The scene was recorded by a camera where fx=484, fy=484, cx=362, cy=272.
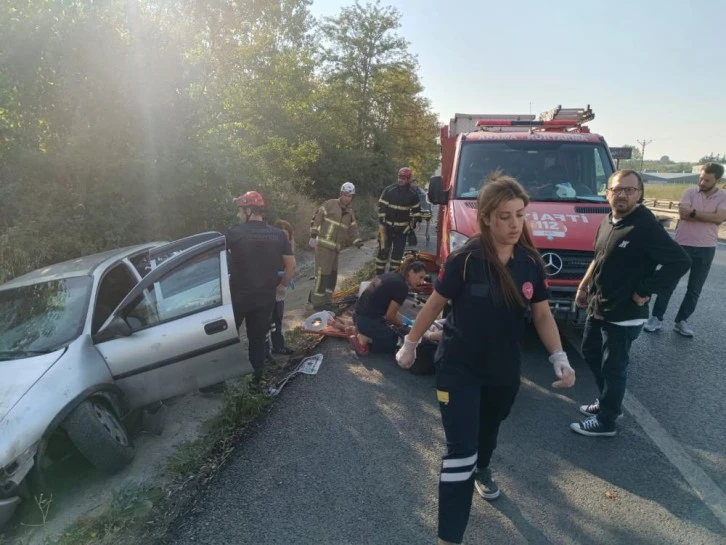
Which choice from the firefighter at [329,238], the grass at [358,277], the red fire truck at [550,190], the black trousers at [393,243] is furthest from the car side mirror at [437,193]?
the grass at [358,277]

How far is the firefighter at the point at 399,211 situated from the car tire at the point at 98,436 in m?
5.18

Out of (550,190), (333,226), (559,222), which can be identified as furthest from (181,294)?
(550,190)

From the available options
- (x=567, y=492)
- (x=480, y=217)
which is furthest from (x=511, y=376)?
(x=567, y=492)

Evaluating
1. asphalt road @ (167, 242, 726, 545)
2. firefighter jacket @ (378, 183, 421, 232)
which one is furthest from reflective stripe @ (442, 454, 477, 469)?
firefighter jacket @ (378, 183, 421, 232)

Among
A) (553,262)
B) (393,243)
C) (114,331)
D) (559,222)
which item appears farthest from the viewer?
(393,243)

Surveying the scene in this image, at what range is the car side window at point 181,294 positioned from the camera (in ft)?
12.2

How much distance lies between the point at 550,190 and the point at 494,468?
3578 millimetres

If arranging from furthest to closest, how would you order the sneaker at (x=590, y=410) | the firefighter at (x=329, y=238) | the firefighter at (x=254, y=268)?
the firefighter at (x=329, y=238), the firefighter at (x=254, y=268), the sneaker at (x=590, y=410)

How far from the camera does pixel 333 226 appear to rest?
6.90 metres

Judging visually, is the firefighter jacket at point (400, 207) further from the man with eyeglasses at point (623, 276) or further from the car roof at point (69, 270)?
the man with eyeglasses at point (623, 276)

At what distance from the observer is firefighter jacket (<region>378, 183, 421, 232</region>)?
25.3 ft

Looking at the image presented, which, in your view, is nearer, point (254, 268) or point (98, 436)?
point (98, 436)

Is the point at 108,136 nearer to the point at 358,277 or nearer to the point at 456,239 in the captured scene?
the point at 358,277

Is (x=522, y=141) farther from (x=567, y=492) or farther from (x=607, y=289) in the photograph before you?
(x=567, y=492)
